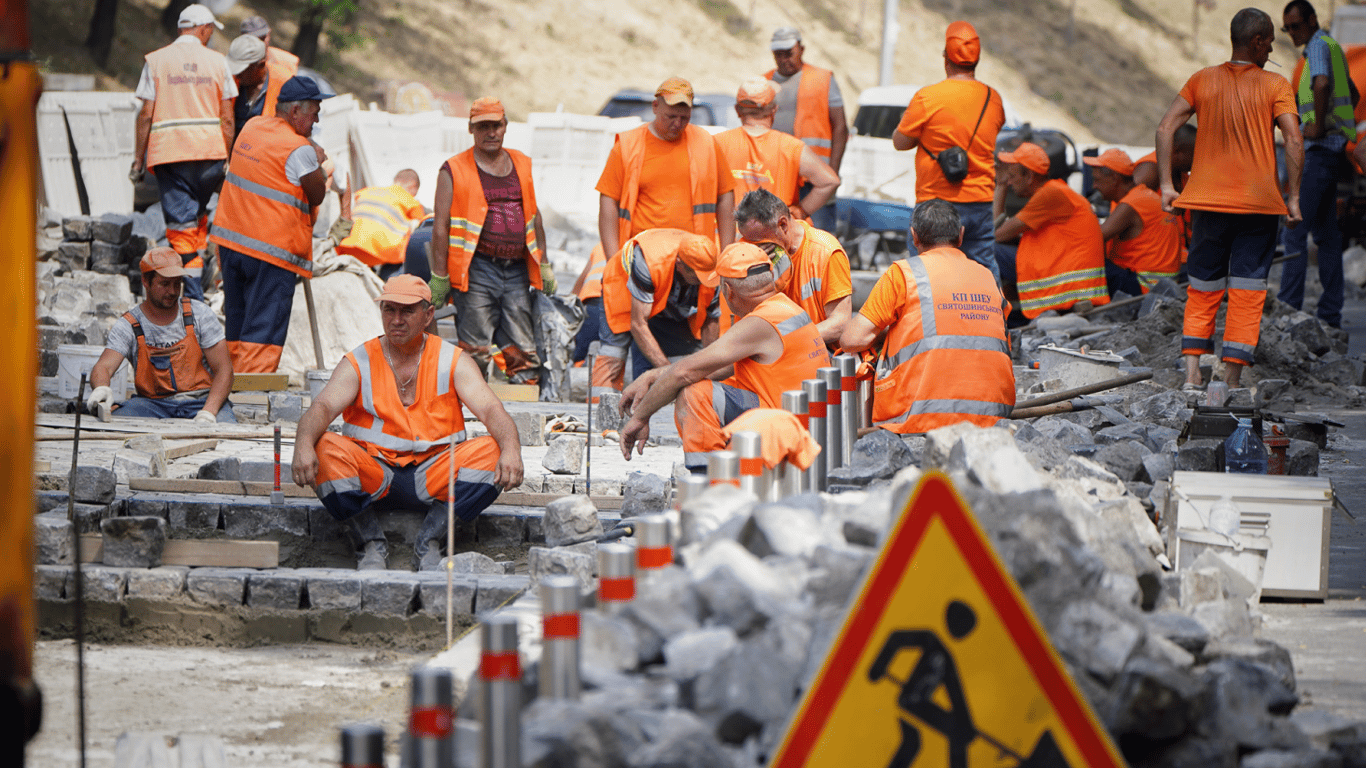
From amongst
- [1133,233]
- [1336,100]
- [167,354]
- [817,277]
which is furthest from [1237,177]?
[167,354]

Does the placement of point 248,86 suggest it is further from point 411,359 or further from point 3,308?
point 3,308

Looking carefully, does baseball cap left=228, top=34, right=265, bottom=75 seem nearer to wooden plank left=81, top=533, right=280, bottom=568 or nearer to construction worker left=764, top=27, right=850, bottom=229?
construction worker left=764, top=27, right=850, bottom=229

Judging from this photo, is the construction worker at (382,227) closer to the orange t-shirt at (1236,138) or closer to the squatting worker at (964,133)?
the squatting worker at (964,133)

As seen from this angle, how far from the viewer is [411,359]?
6301 millimetres

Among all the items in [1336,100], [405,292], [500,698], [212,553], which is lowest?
[212,553]

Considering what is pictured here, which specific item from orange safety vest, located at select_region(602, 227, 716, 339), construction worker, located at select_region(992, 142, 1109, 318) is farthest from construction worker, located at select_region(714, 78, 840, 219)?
construction worker, located at select_region(992, 142, 1109, 318)

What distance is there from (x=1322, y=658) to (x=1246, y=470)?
5.50ft

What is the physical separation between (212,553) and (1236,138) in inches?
224

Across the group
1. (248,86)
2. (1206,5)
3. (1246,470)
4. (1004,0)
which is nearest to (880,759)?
(1246,470)

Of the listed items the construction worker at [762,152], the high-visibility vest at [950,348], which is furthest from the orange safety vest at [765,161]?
the high-visibility vest at [950,348]

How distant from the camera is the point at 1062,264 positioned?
1073 cm

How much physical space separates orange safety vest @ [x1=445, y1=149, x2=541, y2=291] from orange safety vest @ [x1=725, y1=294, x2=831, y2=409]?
322 centimetres

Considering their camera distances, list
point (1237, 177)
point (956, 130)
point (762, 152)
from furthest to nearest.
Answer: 1. point (956, 130)
2. point (762, 152)
3. point (1237, 177)

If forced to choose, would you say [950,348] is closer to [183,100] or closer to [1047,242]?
[1047,242]
